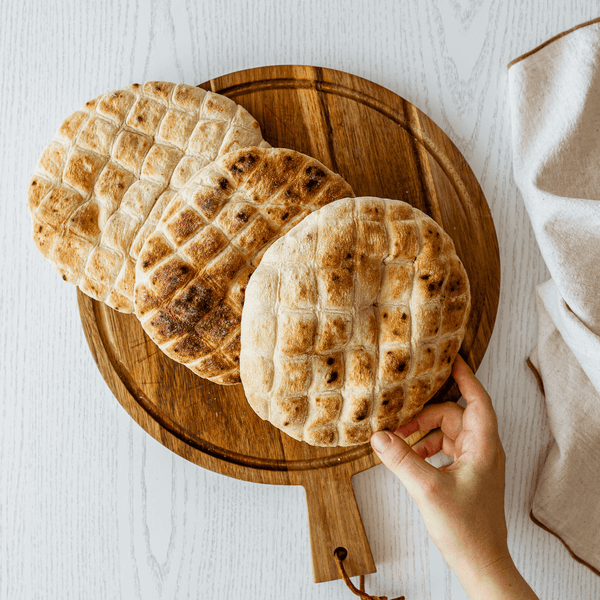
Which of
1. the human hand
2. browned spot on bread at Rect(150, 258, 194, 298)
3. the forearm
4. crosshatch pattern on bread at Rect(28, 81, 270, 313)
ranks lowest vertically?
the forearm

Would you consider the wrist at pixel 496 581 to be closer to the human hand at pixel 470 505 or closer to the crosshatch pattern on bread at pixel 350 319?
the human hand at pixel 470 505

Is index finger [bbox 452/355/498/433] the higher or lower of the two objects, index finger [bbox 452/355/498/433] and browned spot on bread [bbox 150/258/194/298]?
the lower

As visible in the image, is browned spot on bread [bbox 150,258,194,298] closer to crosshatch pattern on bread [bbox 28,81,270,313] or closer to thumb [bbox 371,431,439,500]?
crosshatch pattern on bread [bbox 28,81,270,313]

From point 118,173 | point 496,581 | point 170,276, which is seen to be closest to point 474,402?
point 496,581

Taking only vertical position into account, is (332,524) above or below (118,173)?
below

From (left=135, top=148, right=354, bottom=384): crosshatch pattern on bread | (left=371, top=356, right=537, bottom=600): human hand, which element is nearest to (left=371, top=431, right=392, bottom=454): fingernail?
(left=371, top=356, right=537, bottom=600): human hand

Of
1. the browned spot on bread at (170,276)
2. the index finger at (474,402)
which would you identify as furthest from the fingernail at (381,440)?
the browned spot on bread at (170,276)

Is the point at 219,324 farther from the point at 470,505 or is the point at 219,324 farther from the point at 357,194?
the point at 470,505

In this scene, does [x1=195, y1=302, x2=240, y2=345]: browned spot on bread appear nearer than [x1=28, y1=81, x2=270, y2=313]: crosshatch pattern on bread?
Yes
